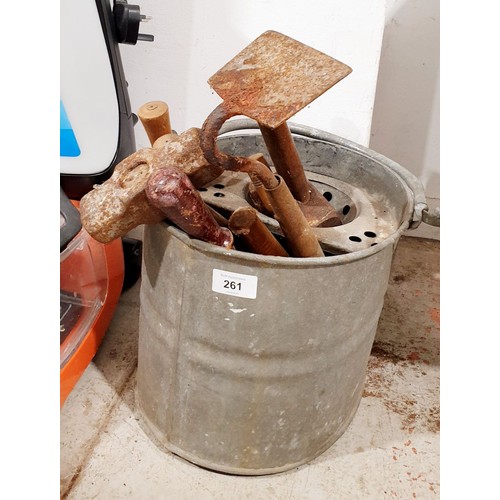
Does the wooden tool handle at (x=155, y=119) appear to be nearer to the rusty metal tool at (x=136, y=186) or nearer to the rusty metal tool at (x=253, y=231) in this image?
the rusty metal tool at (x=136, y=186)

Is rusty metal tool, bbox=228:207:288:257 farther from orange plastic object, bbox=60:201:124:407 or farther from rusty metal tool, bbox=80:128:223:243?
orange plastic object, bbox=60:201:124:407

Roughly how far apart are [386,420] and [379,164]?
60 centimetres

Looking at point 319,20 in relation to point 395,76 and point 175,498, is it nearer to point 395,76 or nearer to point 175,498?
point 395,76

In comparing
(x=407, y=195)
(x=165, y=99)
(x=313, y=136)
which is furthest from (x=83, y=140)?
(x=407, y=195)

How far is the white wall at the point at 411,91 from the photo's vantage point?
→ 69.6 inches

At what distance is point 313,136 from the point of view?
1354 mm

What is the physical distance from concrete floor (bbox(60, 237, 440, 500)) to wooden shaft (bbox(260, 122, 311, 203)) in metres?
0.56

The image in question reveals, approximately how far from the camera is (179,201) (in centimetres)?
93

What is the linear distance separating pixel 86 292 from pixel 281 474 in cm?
63

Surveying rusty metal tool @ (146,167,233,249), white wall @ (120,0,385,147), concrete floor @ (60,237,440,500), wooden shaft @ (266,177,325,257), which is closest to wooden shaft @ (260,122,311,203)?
wooden shaft @ (266,177,325,257)

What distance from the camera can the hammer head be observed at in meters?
0.91

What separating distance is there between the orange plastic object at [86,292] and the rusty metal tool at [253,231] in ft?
1.48

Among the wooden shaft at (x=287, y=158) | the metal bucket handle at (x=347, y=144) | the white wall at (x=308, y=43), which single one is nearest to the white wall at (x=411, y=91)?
the white wall at (x=308, y=43)

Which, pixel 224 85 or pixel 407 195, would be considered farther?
pixel 407 195
